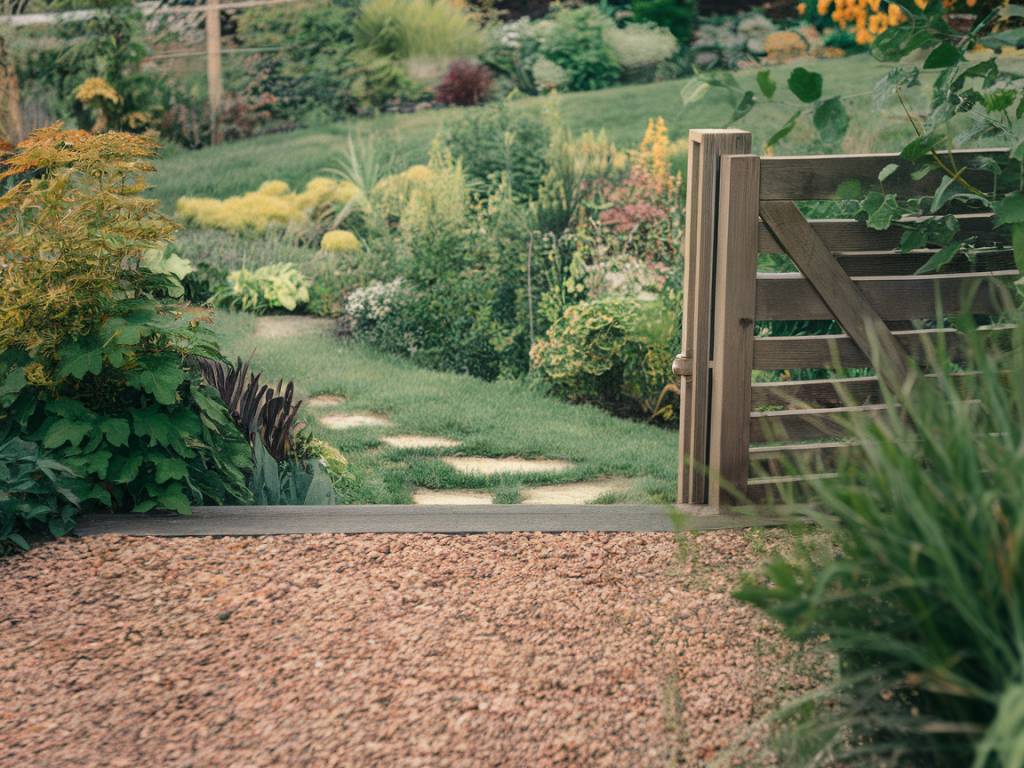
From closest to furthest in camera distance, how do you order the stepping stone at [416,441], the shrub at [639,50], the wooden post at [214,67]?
the stepping stone at [416,441] < the wooden post at [214,67] < the shrub at [639,50]

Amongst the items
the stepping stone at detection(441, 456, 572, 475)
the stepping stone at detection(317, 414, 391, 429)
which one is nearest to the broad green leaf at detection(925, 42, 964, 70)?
the stepping stone at detection(441, 456, 572, 475)

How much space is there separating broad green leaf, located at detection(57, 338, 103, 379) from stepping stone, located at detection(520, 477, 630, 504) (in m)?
1.85

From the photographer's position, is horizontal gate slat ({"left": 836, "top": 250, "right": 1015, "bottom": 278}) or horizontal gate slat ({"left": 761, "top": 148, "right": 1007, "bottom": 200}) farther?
horizontal gate slat ({"left": 836, "top": 250, "right": 1015, "bottom": 278})

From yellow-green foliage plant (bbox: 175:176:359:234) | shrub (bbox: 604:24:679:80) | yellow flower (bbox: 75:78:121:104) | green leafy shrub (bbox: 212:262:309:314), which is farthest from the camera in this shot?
shrub (bbox: 604:24:679:80)

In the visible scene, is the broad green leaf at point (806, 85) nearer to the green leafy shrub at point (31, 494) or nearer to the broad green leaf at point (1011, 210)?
the broad green leaf at point (1011, 210)

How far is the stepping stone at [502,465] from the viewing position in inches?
196

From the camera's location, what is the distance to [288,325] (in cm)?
798

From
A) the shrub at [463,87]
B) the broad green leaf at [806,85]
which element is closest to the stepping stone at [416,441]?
the broad green leaf at [806,85]

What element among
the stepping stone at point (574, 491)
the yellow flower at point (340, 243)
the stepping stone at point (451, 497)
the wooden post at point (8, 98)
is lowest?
the stepping stone at point (451, 497)

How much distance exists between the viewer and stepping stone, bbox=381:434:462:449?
5.37 metres

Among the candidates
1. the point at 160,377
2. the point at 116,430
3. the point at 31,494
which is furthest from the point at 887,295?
the point at 31,494

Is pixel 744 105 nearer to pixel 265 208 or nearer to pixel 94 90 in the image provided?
pixel 265 208

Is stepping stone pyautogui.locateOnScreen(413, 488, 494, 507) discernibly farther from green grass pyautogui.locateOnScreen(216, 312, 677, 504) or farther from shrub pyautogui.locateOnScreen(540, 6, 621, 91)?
shrub pyautogui.locateOnScreen(540, 6, 621, 91)

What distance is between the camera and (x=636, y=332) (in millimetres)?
6059
